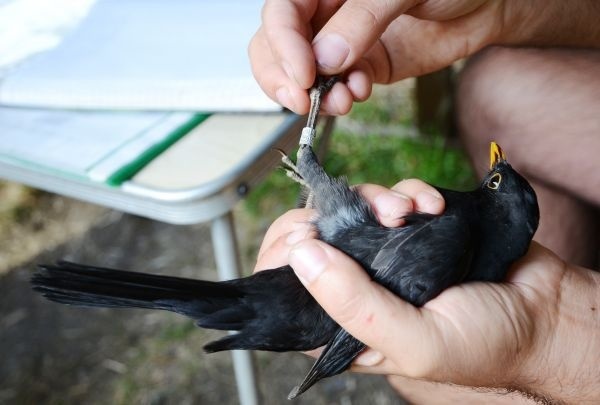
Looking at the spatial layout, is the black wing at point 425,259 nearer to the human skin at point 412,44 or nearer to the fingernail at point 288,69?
the human skin at point 412,44

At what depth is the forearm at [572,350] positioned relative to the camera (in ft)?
4.26

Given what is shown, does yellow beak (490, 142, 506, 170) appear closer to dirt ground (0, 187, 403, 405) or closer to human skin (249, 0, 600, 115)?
human skin (249, 0, 600, 115)

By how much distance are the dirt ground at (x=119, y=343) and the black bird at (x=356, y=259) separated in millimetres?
1131

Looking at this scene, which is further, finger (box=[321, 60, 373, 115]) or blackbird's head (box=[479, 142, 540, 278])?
finger (box=[321, 60, 373, 115])

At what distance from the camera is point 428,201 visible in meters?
1.22

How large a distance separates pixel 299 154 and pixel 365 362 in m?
0.49

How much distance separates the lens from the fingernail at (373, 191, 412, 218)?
1225mm

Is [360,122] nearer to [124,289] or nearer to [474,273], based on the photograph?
[474,273]

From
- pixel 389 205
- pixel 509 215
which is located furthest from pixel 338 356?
pixel 509 215

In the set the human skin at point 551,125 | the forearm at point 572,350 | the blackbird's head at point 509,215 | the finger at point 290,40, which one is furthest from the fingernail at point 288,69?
the human skin at point 551,125

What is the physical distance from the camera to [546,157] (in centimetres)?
181

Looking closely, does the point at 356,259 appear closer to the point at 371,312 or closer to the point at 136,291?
the point at 371,312

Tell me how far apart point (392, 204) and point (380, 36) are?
0.42 m

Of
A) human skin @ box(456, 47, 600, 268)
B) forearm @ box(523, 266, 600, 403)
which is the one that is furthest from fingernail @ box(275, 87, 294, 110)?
human skin @ box(456, 47, 600, 268)
